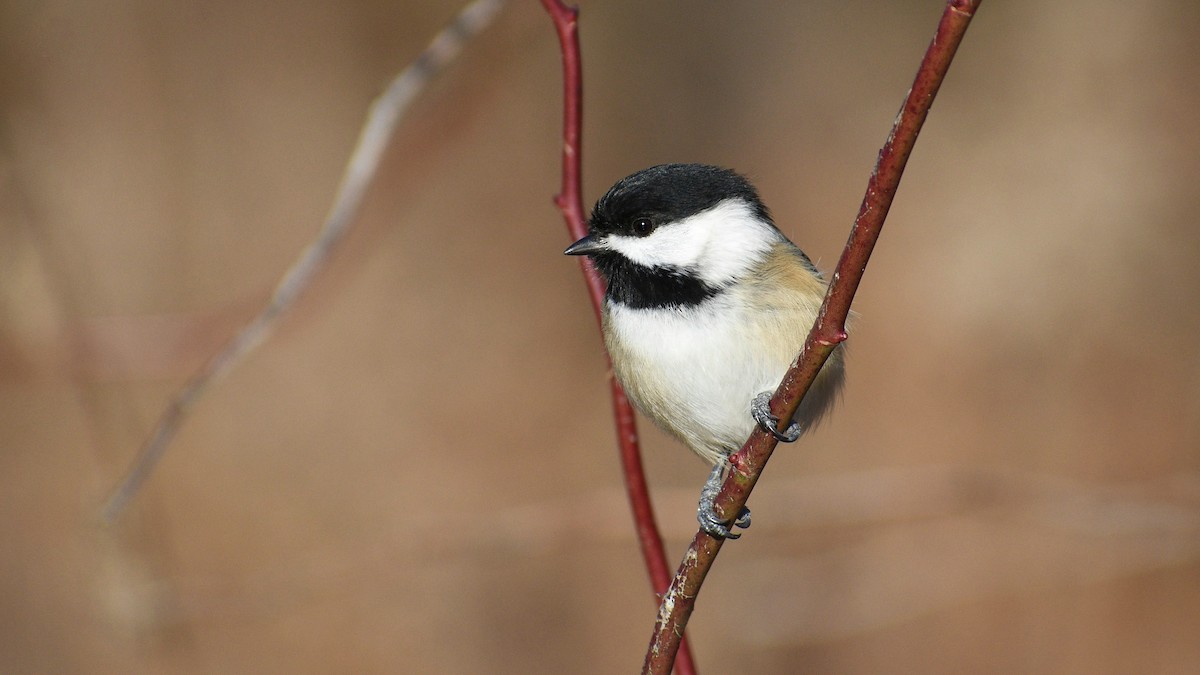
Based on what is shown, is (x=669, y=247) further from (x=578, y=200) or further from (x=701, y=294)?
(x=578, y=200)

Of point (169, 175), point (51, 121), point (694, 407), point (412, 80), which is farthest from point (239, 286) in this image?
point (694, 407)

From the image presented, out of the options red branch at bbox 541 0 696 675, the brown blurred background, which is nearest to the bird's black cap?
red branch at bbox 541 0 696 675

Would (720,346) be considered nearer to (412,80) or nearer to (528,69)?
(412,80)

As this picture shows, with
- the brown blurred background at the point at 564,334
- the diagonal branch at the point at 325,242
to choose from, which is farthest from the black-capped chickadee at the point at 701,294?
the brown blurred background at the point at 564,334

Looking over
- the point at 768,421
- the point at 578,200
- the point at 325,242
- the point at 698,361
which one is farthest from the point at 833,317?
the point at 325,242

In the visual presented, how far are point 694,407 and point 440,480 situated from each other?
346cm

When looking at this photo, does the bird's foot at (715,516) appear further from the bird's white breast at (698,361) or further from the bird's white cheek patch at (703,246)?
the bird's white cheek patch at (703,246)

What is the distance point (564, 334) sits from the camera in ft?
18.9

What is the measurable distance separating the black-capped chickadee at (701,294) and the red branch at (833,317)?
1.74 ft

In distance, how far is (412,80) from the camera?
239 cm

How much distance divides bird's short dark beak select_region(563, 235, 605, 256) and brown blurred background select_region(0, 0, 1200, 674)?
251cm

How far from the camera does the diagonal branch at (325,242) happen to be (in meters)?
2.16

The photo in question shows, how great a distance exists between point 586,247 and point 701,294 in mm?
253

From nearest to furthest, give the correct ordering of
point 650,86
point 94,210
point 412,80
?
point 412,80 < point 94,210 < point 650,86
